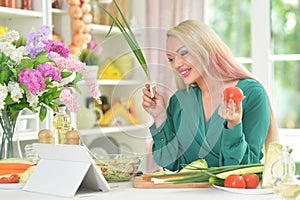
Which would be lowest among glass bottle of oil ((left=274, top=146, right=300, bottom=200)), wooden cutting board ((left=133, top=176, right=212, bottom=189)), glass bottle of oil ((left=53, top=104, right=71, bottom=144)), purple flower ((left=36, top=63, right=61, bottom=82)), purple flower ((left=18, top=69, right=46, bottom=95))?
wooden cutting board ((left=133, top=176, right=212, bottom=189))

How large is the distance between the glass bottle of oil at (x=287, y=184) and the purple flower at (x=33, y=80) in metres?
0.92

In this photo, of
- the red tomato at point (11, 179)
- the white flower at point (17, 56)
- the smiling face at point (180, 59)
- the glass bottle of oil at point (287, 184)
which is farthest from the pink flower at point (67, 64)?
the glass bottle of oil at point (287, 184)

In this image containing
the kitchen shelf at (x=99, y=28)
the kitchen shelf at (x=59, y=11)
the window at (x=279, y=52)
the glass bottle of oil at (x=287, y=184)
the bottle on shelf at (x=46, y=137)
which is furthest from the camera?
the kitchen shelf at (x=99, y=28)

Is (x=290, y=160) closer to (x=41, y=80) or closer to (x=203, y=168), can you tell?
(x=203, y=168)

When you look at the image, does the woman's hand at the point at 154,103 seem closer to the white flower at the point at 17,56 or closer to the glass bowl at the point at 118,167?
the glass bowl at the point at 118,167

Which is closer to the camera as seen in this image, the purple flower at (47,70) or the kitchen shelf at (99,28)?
the purple flower at (47,70)

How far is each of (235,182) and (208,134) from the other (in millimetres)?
563

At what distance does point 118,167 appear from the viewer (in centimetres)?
209

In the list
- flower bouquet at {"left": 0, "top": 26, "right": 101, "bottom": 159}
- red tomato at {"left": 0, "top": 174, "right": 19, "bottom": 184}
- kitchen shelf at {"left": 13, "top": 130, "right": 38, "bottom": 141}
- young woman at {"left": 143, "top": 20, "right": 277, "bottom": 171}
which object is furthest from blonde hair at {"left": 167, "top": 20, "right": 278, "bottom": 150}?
kitchen shelf at {"left": 13, "top": 130, "right": 38, "bottom": 141}

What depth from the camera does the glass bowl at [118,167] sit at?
2082 millimetres

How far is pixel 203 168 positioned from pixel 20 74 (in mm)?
722

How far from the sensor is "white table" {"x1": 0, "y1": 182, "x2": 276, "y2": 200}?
179 centimetres

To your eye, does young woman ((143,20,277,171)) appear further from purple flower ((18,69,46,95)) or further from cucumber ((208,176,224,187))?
purple flower ((18,69,46,95))

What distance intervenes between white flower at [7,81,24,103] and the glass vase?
80mm
